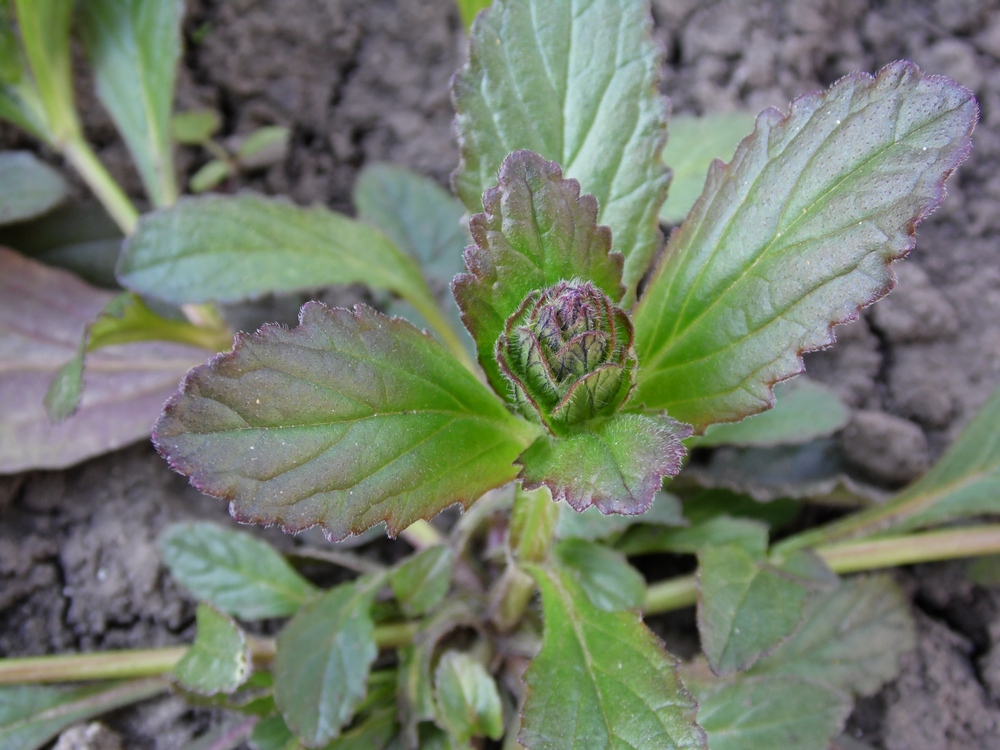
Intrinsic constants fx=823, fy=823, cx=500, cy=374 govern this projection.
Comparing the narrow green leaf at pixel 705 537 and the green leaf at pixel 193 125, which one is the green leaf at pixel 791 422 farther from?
the green leaf at pixel 193 125

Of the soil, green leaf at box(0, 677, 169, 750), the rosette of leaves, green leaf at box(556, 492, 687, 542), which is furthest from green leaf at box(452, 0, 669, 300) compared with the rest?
green leaf at box(0, 677, 169, 750)

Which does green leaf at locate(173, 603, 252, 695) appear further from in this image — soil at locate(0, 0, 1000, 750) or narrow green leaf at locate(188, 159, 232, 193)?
narrow green leaf at locate(188, 159, 232, 193)

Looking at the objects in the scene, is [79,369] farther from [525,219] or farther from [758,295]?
[758,295]

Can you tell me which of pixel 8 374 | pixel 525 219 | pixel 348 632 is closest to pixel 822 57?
pixel 525 219

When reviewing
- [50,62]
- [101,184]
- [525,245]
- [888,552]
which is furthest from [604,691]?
[50,62]

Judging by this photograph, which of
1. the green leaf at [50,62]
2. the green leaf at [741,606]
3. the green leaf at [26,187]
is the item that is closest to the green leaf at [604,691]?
the green leaf at [741,606]

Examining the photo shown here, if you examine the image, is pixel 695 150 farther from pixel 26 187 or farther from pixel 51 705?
pixel 51 705
